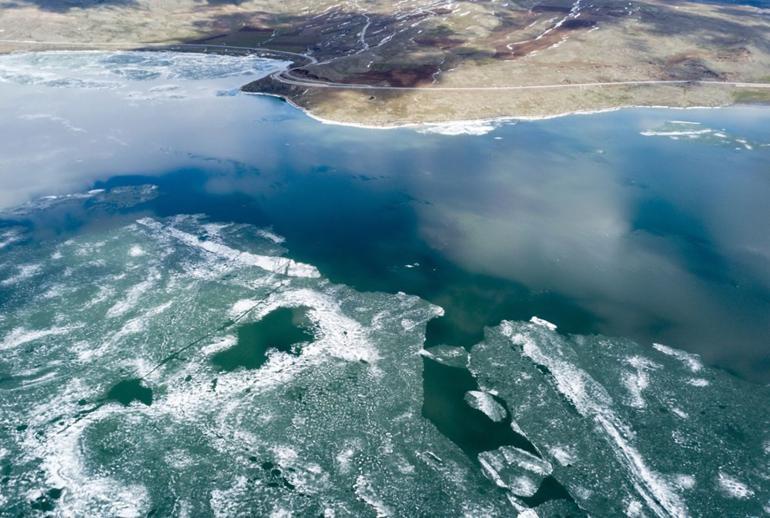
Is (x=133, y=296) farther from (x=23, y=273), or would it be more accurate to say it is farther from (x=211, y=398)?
(x=211, y=398)

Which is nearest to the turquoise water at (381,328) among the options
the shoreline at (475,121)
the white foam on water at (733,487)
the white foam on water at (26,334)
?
the white foam on water at (733,487)

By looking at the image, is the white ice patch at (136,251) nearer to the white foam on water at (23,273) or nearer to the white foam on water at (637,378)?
the white foam on water at (23,273)

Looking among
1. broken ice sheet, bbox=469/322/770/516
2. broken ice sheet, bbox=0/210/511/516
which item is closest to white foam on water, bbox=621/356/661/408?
broken ice sheet, bbox=469/322/770/516

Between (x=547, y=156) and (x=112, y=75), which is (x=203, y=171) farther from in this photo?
(x=112, y=75)

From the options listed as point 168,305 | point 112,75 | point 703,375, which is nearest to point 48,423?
point 168,305

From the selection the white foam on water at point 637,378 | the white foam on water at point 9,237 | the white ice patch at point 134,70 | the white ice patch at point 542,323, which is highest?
the white ice patch at point 134,70

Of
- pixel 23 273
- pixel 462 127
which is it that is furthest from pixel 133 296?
pixel 462 127
